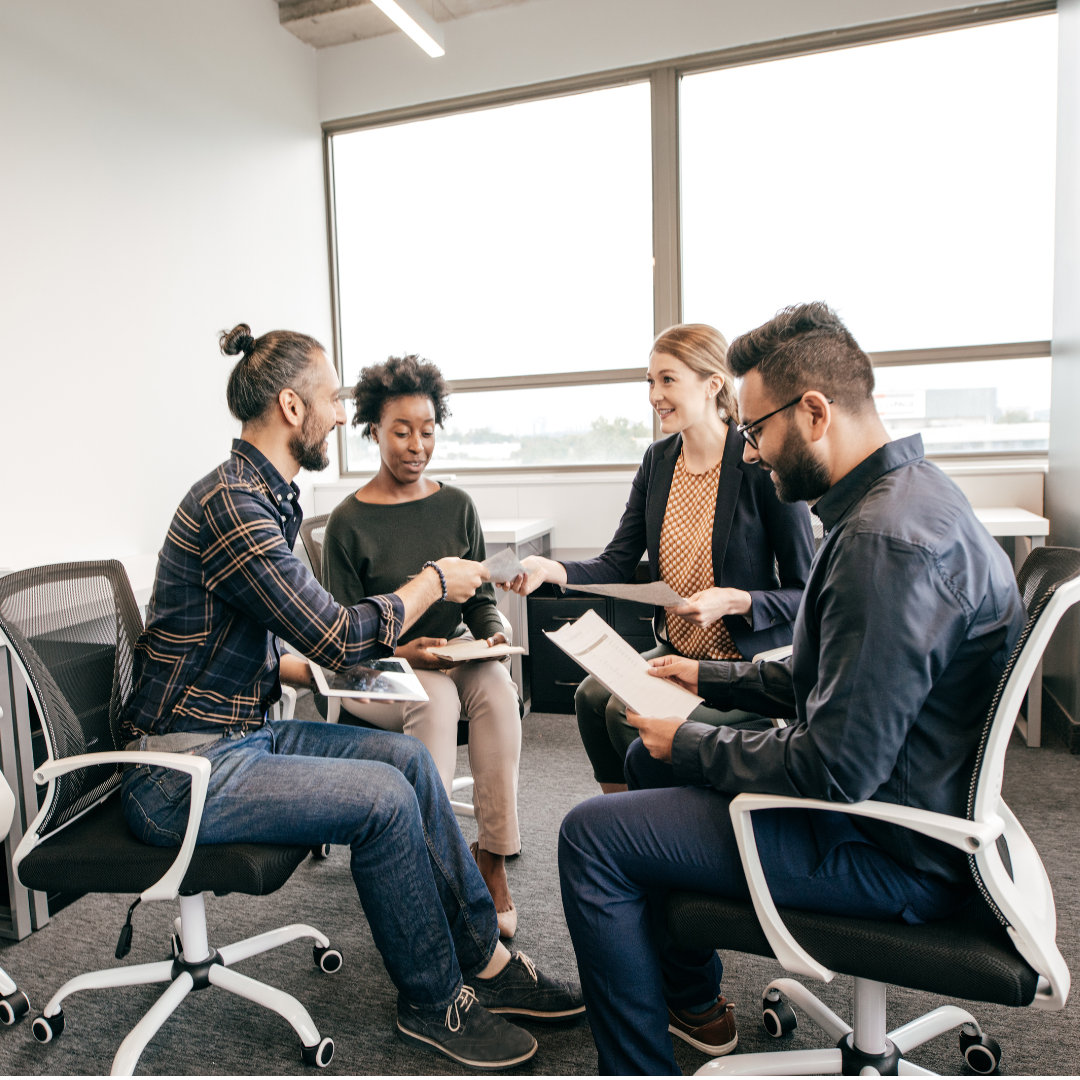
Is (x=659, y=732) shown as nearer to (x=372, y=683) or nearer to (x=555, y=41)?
(x=372, y=683)

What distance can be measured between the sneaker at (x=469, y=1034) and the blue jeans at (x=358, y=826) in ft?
0.09

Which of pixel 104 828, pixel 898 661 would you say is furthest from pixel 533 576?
pixel 898 661

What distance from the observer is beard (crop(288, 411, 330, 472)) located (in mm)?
1667

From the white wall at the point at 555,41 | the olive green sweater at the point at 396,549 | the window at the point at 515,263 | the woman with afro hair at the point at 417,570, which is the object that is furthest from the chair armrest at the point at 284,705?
the white wall at the point at 555,41

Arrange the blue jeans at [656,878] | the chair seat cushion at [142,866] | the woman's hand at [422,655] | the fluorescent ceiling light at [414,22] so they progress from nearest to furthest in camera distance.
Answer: the blue jeans at [656,878], the chair seat cushion at [142,866], the woman's hand at [422,655], the fluorescent ceiling light at [414,22]

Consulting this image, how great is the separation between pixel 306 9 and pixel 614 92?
5.01 feet

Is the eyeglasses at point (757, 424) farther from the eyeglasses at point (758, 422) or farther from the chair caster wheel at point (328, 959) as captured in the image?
the chair caster wheel at point (328, 959)

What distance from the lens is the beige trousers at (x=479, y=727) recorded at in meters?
2.01

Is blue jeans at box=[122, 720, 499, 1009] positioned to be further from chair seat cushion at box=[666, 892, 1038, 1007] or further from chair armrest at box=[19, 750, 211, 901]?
chair seat cushion at box=[666, 892, 1038, 1007]

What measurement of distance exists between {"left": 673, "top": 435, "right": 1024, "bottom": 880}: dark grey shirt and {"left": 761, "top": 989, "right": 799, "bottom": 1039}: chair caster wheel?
2.10ft

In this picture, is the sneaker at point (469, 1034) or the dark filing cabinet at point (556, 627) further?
the dark filing cabinet at point (556, 627)

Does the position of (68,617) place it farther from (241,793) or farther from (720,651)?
(720,651)

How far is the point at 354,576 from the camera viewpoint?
7.32 ft

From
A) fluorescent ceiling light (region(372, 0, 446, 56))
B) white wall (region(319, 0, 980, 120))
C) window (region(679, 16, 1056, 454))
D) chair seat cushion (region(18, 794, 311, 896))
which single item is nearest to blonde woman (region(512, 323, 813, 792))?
chair seat cushion (region(18, 794, 311, 896))
